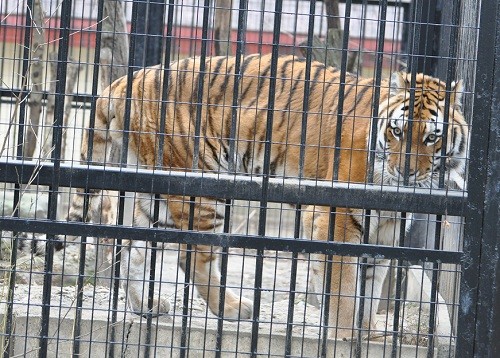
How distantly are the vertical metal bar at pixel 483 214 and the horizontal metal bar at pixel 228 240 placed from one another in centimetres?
10

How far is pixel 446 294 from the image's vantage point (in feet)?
17.7

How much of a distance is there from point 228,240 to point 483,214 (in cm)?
108

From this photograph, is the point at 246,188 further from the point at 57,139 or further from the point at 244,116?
the point at 244,116

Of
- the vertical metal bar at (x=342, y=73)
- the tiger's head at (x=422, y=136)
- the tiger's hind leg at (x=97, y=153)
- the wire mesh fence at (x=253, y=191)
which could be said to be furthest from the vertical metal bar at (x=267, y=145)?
the tiger's hind leg at (x=97, y=153)

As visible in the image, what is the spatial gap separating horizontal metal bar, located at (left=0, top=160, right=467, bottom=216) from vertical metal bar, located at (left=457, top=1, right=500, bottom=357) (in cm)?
12

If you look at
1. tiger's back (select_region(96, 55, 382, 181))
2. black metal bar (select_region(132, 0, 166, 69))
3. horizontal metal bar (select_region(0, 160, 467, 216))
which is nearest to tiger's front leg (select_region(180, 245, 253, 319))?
tiger's back (select_region(96, 55, 382, 181))

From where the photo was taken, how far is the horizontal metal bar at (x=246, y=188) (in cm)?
383

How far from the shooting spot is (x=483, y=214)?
3.74 meters

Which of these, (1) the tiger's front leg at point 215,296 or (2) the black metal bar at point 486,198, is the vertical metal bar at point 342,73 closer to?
(2) the black metal bar at point 486,198

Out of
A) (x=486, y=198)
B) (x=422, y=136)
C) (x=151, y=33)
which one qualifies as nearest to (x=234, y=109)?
(x=486, y=198)

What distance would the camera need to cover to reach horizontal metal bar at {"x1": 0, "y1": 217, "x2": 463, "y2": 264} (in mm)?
3768

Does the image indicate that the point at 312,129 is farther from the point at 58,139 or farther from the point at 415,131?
the point at 58,139

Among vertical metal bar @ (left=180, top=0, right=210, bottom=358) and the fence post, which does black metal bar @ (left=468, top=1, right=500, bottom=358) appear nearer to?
the fence post

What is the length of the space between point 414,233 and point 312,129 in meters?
1.39
